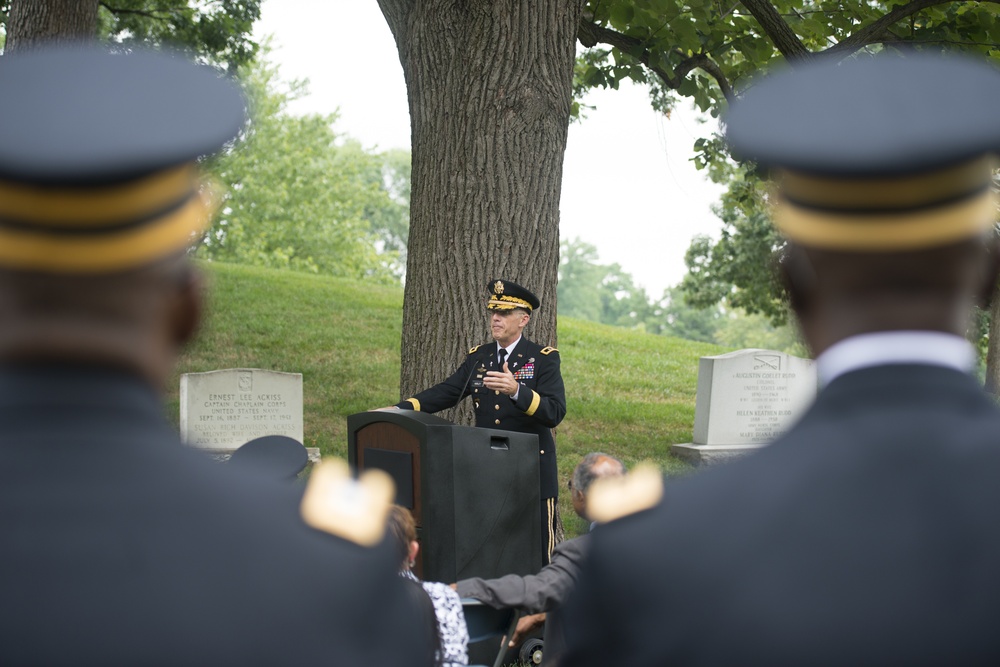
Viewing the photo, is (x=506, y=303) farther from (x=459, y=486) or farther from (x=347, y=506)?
(x=347, y=506)

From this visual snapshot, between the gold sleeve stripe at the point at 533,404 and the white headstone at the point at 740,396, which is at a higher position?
the gold sleeve stripe at the point at 533,404

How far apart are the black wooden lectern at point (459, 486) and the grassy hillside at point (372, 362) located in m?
2.56

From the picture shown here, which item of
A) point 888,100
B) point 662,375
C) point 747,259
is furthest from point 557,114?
point 747,259

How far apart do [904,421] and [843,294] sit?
15 cm

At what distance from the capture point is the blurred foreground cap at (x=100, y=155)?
107cm

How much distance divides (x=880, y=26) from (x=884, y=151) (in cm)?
781

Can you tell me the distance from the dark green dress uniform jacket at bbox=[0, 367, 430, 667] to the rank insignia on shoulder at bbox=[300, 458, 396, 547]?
0.07 metres

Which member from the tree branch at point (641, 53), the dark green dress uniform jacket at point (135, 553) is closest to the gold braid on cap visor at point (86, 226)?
the dark green dress uniform jacket at point (135, 553)

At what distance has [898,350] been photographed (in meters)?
1.14

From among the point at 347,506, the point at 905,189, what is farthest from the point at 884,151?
the point at 347,506

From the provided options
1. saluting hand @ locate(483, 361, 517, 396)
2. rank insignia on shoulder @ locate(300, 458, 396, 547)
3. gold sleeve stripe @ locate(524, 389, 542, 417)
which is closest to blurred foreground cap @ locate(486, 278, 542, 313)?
gold sleeve stripe @ locate(524, 389, 542, 417)

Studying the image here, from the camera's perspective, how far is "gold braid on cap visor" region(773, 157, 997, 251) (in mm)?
1122

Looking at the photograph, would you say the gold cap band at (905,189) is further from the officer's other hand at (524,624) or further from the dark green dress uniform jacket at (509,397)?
the dark green dress uniform jacket at (509,397)

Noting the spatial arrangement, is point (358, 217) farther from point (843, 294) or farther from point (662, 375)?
point (843, 294)
